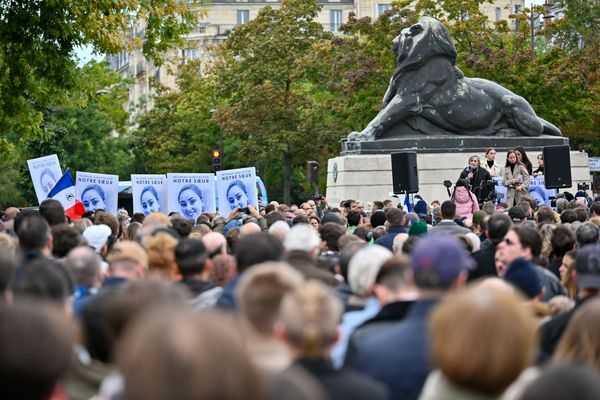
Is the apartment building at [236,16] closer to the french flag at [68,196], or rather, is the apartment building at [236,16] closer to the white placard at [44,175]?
Answer: the white placard at [44,175]

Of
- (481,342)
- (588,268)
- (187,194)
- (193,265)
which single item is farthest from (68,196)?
(481,342)

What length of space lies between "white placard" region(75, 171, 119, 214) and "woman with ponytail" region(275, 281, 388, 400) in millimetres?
15465

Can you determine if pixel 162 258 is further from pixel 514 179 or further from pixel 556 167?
pixel 556 167

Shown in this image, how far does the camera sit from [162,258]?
30.2 ft

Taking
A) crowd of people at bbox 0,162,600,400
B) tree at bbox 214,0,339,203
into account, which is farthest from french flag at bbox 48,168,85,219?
tree at bbox 214,0,339,203

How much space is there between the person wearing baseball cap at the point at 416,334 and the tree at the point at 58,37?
50.9 feet

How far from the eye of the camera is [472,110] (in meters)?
31.9

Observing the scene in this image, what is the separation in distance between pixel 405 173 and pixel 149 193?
625cm

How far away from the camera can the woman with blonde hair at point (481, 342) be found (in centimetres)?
492

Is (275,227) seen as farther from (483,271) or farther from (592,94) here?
(592,94)

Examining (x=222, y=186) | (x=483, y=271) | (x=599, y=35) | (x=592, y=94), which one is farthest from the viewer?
(x=599, y=35)

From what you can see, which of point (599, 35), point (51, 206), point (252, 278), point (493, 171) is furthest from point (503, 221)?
point (599, 35)

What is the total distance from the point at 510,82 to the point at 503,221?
3827 cm

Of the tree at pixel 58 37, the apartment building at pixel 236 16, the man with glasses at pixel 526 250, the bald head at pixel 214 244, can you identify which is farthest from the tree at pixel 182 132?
the man with glasses at pixel 526 250
